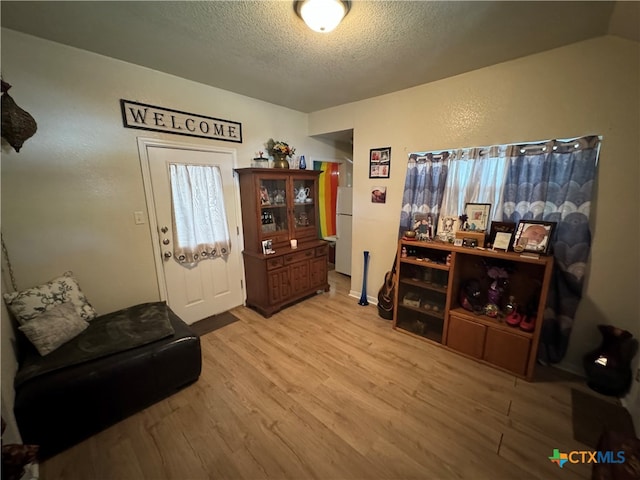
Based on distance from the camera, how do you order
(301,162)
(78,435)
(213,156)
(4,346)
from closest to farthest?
(4,346)
(78,435)
(213,156)
(301,162)

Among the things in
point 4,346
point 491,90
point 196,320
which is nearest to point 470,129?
point 491,90

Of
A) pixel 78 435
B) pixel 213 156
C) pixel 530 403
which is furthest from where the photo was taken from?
pixel 213 156

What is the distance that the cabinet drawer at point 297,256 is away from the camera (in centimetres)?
299

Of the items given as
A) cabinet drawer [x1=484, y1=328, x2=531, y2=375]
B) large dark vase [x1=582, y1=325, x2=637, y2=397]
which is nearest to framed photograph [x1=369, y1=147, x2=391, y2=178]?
cabinet drawer [x1=484, y1=328, x2=531, y2=375]

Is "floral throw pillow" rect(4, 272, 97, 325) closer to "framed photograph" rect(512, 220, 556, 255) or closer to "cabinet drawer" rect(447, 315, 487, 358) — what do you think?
"cabinet drawer" rect(447, 315, 487, 358)

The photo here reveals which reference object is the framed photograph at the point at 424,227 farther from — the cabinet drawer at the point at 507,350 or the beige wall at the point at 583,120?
the cabinet drawer at the point at 507,350

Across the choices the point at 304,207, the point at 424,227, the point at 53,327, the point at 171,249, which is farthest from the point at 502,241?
the point at 53,327

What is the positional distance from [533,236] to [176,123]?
3230 mm

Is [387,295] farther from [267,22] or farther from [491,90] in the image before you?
[267,22]

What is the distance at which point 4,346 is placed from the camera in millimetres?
1368

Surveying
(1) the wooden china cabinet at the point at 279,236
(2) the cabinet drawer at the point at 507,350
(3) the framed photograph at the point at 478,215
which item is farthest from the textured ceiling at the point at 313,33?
(2) the cabinet drawer at the point at 507,350

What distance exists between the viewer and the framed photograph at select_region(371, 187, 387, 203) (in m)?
2.87

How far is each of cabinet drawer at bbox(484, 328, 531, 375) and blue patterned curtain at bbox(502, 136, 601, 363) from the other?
1.09 ft

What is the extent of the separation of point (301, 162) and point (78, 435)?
3092 millimetres
